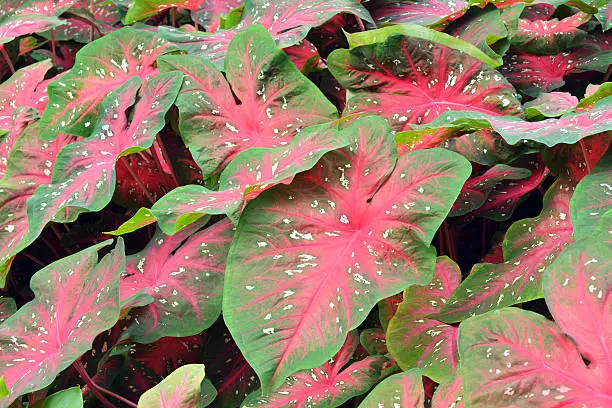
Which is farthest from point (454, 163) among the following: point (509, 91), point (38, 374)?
point (38, 374)

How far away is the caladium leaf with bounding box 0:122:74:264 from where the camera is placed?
142 centimetres

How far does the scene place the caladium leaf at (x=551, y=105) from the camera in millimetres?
1204

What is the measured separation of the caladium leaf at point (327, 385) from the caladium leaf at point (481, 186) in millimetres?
313

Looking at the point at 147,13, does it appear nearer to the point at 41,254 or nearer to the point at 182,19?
the point at 182,19

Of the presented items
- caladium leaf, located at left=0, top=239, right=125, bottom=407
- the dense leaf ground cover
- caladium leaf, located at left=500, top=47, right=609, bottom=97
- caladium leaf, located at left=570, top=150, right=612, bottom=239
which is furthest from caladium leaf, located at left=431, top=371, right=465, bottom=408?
caladium leaf, located at left=500, top=47, right=609, bottom=97

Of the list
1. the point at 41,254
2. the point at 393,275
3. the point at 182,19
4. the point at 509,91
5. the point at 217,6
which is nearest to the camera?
the point at 393,275

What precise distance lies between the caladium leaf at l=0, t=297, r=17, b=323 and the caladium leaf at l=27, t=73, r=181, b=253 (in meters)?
0.22

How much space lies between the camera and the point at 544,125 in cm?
105

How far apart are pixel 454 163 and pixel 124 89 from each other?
745mm

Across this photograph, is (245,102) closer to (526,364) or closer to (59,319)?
(59,319)

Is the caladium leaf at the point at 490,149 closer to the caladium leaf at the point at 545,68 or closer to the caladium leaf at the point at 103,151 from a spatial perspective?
the caladium leaf at the point at 545,68

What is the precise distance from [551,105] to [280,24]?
0.63 m

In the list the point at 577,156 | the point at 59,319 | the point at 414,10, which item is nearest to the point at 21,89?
the point at 59,319

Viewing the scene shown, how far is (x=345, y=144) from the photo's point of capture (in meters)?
1.06
